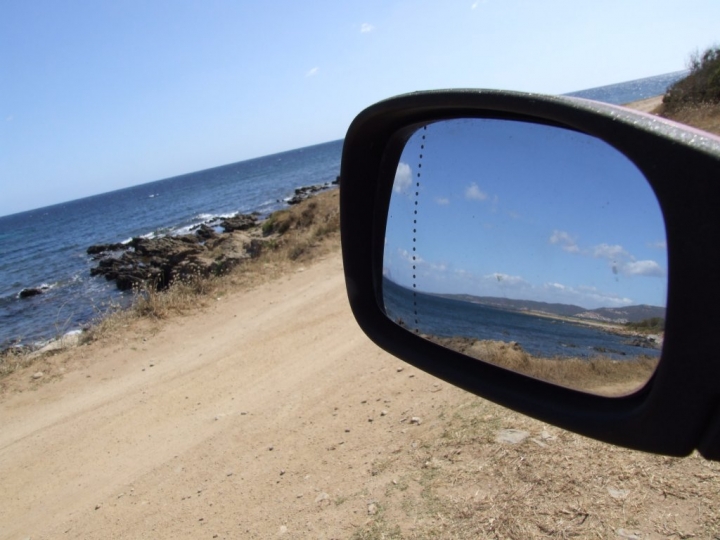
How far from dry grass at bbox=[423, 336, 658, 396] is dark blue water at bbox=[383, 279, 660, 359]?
2cm

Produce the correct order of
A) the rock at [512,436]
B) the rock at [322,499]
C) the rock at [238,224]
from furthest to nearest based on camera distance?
the rock at [238,224] < the rock at [322,499] < the rock at [512,436]

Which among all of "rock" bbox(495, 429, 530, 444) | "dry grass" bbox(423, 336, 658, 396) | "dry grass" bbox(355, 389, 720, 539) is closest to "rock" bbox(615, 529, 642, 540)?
"dry grass" bbox(355, 389, 720, 539)

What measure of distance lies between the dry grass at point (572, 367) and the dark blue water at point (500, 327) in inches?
0.6

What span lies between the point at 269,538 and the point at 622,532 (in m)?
Answer: 1.91

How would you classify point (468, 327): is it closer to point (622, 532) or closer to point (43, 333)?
point (622, 532)

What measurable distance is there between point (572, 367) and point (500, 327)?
0.27 meters

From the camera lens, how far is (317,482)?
3.89m

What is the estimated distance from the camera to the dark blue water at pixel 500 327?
→ 128 centimetres

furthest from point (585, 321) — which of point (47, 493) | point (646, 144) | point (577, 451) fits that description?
point (47, 493)

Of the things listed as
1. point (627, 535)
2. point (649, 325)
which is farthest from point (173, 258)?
point (649, 325)

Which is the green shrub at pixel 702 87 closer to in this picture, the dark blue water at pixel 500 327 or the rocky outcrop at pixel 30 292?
the dark blue water at pixel 500 327

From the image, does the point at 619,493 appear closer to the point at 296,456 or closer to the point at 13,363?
the point at 296,456

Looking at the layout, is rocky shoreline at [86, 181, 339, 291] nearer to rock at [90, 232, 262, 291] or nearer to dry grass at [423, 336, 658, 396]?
rock at [90, 232, 262, 291]

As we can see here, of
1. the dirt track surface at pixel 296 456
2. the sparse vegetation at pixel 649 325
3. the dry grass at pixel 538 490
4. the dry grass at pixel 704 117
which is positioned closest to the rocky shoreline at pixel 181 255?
the dirt track surface at pixel 296 456
